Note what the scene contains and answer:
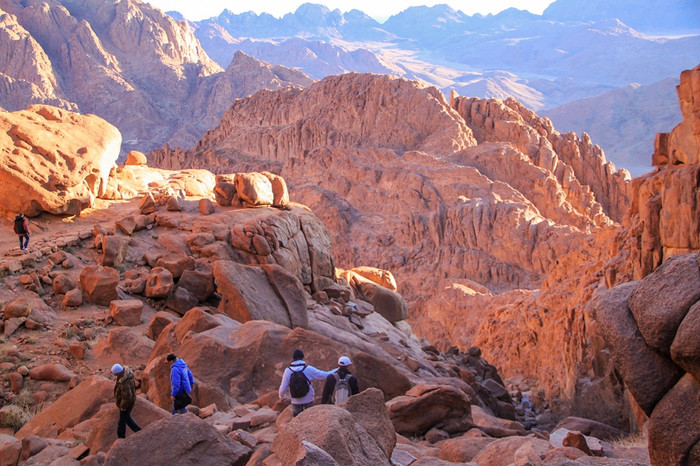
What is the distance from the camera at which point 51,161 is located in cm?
1695

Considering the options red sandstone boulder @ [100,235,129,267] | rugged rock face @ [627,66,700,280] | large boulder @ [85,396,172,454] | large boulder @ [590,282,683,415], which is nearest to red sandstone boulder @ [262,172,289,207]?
red sandstone boulder @ [100,235,129,267]

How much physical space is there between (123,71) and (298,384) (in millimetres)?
115642

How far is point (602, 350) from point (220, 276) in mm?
A: 11986

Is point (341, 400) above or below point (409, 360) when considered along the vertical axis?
above

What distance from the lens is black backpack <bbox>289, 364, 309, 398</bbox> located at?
→ 7.95 metres

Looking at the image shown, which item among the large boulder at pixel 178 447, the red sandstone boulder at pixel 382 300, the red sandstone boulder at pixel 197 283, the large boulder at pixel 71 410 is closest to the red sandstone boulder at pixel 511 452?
the large boulder at pixel 178 447

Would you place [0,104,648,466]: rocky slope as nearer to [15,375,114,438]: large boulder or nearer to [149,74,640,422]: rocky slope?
[15,375,114,438]: large boulder

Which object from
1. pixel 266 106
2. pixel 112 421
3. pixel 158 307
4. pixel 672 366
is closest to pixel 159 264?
pixel 158 307

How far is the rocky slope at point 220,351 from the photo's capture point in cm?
632

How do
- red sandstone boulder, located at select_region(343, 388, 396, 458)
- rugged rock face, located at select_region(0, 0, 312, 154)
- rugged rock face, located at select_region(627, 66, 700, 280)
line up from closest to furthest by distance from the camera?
red sandstone boulder, located at select_region(343, 388, 396, 458) → rugged rock face, located at select_region(627, 66, 700, 280) → rugged rock face, located at select_region(0, 0, 312, 154)

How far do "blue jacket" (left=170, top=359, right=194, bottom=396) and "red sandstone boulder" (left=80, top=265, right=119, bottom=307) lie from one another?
573 centimetres

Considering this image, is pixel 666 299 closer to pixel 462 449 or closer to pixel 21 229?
pixel 462 449

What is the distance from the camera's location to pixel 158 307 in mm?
13977

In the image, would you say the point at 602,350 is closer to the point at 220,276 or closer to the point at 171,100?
the point at 220,276
